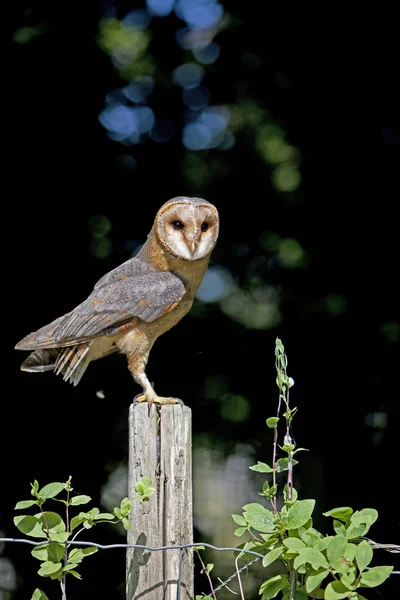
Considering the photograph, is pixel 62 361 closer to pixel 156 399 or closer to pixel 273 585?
pixel 156 399

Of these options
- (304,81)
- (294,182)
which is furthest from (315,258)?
(304,81)

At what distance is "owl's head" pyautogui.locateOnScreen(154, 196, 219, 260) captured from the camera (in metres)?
2.56

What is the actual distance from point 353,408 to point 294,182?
3.95 ft

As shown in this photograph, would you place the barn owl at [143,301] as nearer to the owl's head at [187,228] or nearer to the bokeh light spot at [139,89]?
the owl's head at [187,228]

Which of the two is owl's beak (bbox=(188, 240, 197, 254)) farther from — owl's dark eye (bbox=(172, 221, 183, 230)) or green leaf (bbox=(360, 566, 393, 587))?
green leaf (bbox=(360, 566, 393, 587))

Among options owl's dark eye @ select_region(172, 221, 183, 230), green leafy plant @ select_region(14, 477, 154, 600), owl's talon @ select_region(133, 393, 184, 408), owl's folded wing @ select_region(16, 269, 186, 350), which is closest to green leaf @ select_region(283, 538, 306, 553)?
green leafy plant @ select_region(14, 477, 154, 600)

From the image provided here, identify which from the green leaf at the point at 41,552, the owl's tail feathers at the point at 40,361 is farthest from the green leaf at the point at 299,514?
the owl's tail feathers at the point at 40,361

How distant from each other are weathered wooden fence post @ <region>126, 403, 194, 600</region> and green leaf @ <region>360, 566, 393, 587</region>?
49 cm

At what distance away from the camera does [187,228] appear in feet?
8.38

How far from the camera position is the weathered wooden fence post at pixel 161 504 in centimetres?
191

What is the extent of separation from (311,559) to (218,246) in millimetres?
2595

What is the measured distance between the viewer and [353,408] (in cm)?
402

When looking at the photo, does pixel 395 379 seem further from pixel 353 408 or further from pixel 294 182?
pixel 294 182

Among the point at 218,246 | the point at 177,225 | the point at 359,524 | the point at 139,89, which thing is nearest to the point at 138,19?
the point at 139,89
